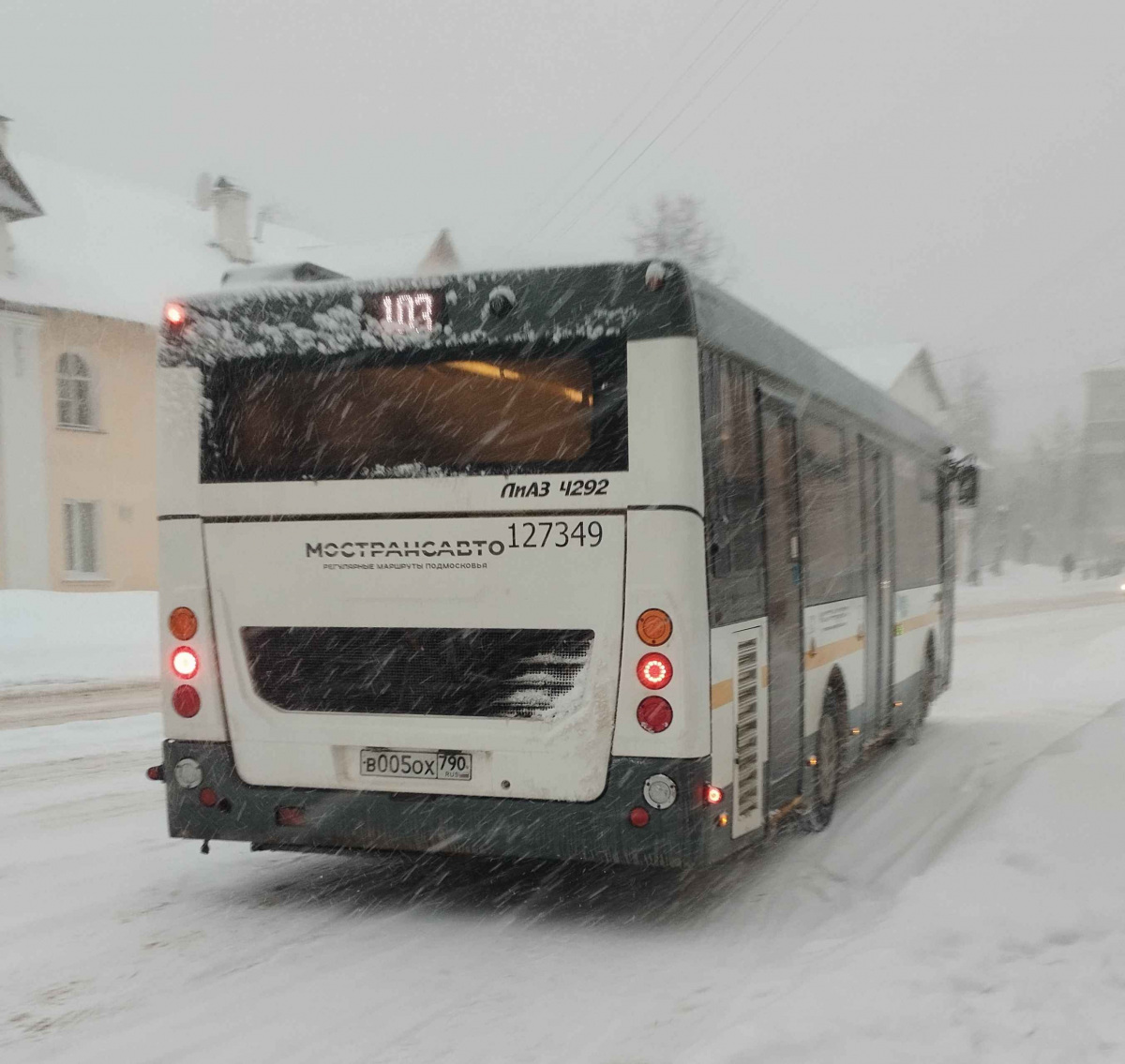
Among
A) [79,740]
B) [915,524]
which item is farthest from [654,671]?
[79,740]

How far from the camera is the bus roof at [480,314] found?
618 centimetres

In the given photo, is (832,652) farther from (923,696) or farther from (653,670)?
(923,696)

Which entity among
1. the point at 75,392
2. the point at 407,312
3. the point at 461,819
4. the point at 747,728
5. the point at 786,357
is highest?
the point at 75,392

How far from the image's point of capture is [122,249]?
3403 centimetres

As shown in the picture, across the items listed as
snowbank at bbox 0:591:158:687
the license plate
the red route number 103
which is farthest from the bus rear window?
snowbank at bbox 0:591:158:687

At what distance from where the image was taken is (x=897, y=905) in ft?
20.3

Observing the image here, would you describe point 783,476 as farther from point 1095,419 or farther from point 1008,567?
point 1095,419

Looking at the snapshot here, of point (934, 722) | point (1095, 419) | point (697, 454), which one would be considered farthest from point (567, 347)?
point (1095, 419)

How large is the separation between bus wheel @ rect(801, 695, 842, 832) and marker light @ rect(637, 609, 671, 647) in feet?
8.71

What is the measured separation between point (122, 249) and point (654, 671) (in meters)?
30.6

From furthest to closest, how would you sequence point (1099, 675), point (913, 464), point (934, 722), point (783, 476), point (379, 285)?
point (1099, 675)
point (934, 722)
point (913, 464)
point (783, 476)
point (379, 285)

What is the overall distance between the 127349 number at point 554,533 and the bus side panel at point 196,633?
1.50 metres

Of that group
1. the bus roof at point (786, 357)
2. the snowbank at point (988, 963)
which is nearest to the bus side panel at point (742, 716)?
the snowbank at point (988, 963)

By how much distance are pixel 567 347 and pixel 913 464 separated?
667 centimetres
